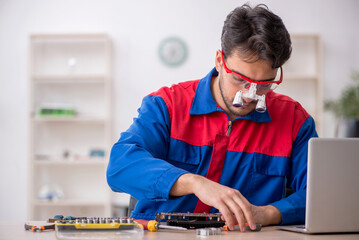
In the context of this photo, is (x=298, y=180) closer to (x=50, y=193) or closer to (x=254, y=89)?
(x=254, y=89)

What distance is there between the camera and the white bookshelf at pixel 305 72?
17.0 ft

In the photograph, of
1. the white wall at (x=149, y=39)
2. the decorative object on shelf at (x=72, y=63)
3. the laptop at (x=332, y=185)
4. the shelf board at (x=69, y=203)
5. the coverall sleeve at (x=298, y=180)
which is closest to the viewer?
the laptop at (x=332, y=185)

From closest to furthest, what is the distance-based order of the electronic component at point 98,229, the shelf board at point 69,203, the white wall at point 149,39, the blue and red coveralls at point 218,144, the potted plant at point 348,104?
the electronic component at point 98,229 → the blue and red coveralls at point 218,144 → the potted plant at point 348,104 → the shelf board at point 69,203 → the white wall at point 149,39

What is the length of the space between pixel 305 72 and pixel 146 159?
4.18 meters

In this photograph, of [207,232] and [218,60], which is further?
[218,60]

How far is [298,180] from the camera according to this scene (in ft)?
5.98

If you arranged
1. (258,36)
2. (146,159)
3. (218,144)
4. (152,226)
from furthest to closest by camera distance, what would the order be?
(218,144)
(258,36)
(146,159)
(152,226)

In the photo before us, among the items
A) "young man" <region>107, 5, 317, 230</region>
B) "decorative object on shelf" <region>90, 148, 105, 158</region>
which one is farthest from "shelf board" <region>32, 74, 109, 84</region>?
"young man" <region>107, 5, 317, 230</region>

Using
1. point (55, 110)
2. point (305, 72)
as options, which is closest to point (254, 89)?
point (55, 110)

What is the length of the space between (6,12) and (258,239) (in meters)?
5.00

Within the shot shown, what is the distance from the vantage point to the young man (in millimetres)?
1593

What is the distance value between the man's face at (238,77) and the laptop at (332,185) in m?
0.45

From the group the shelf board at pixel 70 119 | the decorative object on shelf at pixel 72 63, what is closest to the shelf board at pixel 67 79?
the decorative object on shelf at pixel 72 63

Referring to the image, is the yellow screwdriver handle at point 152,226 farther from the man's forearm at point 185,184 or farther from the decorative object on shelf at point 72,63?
the decorative object on shelf at point 72,63
